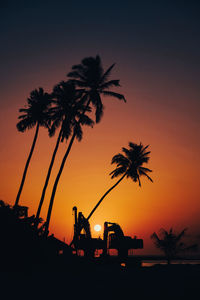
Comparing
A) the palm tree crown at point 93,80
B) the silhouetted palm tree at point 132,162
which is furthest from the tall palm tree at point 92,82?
the silhouetted palm tree at point 132,162

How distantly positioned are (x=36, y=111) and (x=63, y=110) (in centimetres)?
627

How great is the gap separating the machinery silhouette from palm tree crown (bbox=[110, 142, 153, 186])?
16231 mm

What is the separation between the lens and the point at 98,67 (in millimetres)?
31391

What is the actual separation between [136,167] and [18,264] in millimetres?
25882

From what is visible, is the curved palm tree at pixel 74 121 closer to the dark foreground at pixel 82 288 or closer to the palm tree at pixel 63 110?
the palm tree at pixel 63 110

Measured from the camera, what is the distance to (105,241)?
25.8 metres

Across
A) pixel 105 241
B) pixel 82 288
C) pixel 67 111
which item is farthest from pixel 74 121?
pixel 82 288

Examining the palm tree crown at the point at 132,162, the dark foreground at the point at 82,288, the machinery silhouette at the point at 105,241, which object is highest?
the palm tree crown at the point at 132,162

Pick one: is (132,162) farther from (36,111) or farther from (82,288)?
(82,288)

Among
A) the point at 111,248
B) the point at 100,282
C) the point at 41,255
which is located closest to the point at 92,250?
the point at 111,248

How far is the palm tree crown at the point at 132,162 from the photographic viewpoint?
42250 mm

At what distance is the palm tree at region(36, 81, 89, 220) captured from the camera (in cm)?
3256

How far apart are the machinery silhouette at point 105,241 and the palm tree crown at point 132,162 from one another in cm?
1623

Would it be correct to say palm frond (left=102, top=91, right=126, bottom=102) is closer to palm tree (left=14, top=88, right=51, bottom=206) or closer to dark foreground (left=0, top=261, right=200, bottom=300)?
palm tree (left=14, top=88, right=51, bottom=206)
